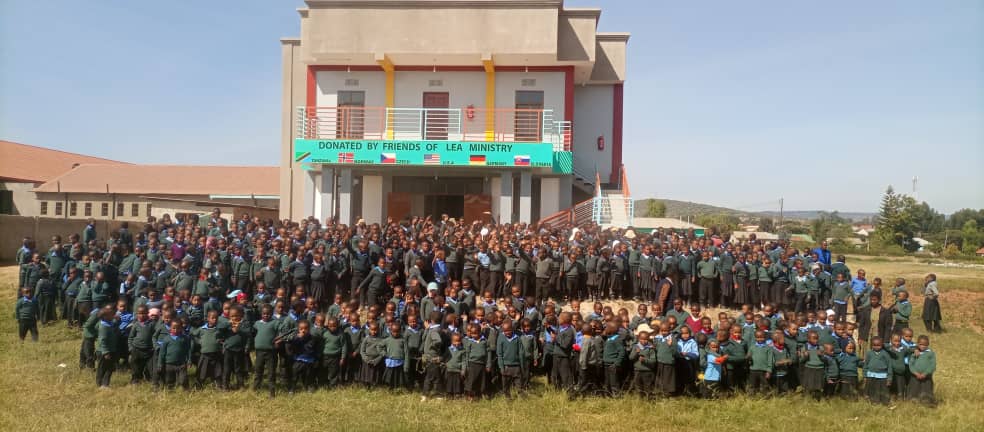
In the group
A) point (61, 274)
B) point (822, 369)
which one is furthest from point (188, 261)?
point (822, 369)

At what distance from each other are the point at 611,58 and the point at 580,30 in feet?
10.0

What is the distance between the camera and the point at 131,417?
782 cm

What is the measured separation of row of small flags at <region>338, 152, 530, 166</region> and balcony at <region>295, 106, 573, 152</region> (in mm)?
2569

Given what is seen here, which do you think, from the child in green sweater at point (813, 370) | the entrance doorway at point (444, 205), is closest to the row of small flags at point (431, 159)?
the entrance doorway at point (444, 205)

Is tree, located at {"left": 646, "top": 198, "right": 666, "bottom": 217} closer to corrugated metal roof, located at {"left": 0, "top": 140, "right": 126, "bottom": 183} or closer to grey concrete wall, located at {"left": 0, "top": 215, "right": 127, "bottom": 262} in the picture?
corrugated metal roof, located at {"left": 0, "top": 140, "right": 126, "bottom": 183}

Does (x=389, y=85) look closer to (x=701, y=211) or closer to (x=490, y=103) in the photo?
(x=490, y=103)

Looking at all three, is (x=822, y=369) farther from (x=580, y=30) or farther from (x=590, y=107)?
(x=590, y=107)

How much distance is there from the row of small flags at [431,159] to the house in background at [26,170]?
33.5 meters

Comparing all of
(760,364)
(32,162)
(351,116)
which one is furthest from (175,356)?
(32,162)

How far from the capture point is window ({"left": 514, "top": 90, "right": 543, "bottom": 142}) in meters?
20.8

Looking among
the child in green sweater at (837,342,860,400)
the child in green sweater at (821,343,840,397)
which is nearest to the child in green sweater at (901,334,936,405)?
the child in green sweater at (837,342,860,400)

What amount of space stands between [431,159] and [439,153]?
0.28 m

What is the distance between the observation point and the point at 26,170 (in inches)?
1780

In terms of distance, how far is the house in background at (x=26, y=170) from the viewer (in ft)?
137
